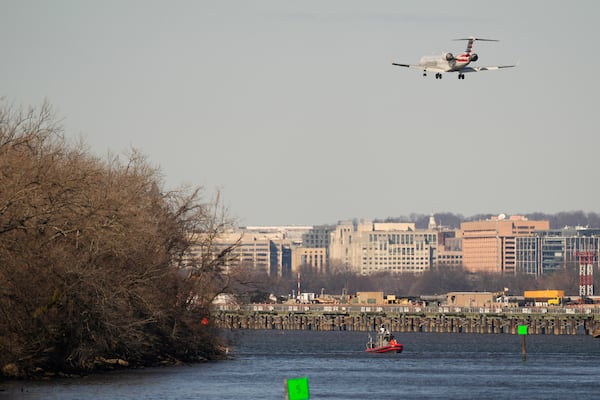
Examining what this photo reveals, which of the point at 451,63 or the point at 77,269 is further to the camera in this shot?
the point at 451,63

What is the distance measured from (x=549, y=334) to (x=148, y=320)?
109 meters

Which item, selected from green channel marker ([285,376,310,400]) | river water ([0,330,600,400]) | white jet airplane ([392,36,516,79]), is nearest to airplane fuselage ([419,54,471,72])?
white jet airplane ([392,36,516,79])

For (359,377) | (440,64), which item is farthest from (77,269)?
(440,64)

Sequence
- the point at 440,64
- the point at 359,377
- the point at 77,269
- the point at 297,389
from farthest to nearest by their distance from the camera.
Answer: the point at 440,64 < the point at 359,377 < the point at 77,269 < the point at 297,389

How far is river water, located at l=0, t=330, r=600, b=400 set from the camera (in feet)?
256

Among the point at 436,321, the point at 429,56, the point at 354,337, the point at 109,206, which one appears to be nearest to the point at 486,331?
the point at 436,321

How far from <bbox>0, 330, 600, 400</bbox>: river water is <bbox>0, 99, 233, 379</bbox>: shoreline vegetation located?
1.78 metres

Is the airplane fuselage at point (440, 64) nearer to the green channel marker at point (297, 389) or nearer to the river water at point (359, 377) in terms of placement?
the river water at point (359, 377)

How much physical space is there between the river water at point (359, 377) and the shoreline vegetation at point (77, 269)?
1.78 meters

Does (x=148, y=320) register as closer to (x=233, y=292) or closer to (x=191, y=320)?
(x=191, y=320)

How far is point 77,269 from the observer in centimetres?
7962

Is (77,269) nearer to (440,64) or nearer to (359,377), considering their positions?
(359,377)

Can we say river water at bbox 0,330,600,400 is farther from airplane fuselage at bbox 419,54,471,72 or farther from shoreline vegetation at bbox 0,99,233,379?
airplane fuselage at bbox 419,54,471,72

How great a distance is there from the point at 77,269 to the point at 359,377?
22367mm
